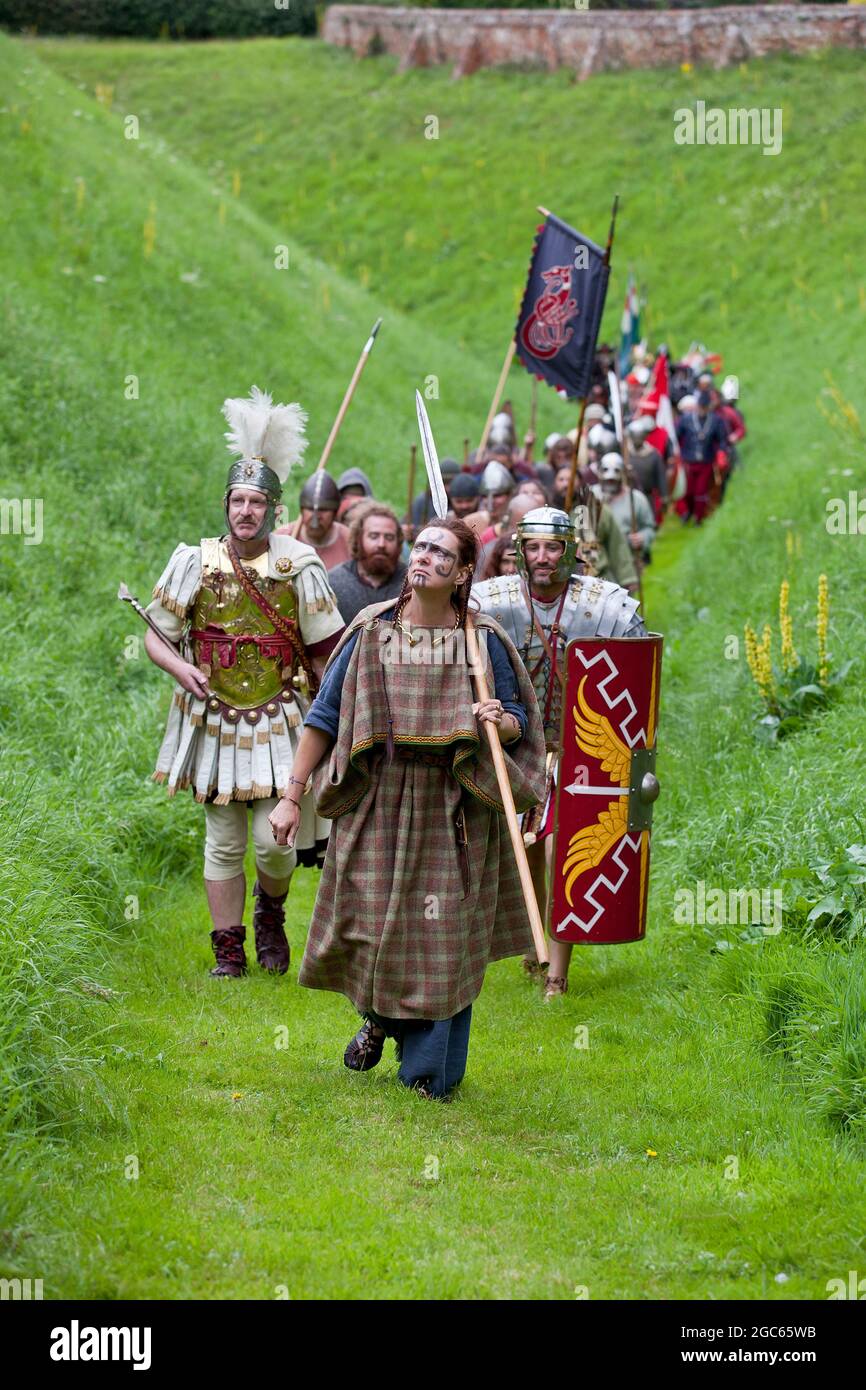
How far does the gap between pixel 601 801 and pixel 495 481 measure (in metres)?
5.99

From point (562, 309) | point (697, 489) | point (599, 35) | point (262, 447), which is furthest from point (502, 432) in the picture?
point (599, 35)

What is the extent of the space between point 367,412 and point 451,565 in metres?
15.1

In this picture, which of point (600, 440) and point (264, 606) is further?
point (600, 440)

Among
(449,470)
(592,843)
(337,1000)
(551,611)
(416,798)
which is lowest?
(337,1000)

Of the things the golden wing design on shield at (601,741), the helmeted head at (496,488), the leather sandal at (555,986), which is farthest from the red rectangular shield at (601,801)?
the helmeted head at (496,488)

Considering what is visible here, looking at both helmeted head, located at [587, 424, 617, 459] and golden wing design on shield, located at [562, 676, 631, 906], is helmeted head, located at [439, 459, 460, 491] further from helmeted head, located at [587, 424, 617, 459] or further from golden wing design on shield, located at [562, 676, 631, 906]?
golden wing design on shield, located at [562, 676, 631, 906]

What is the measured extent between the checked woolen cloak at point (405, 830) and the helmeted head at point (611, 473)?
7.81m

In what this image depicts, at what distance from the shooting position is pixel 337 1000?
683 centimetres

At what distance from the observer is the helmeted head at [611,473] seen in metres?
13.2

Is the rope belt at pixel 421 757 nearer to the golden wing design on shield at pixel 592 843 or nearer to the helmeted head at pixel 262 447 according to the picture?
the golden wing design on shield at pixel 592 843

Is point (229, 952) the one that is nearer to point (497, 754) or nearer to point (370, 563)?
point (370, 563)

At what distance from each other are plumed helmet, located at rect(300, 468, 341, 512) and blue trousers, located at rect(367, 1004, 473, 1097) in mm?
4070

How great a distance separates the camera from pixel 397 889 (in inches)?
212

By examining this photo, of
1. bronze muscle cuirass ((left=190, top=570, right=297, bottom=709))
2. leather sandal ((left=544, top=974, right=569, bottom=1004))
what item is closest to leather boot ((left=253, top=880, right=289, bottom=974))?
bronze muscle cuirass ((left=190, top=570, right=297, bottom=709))
